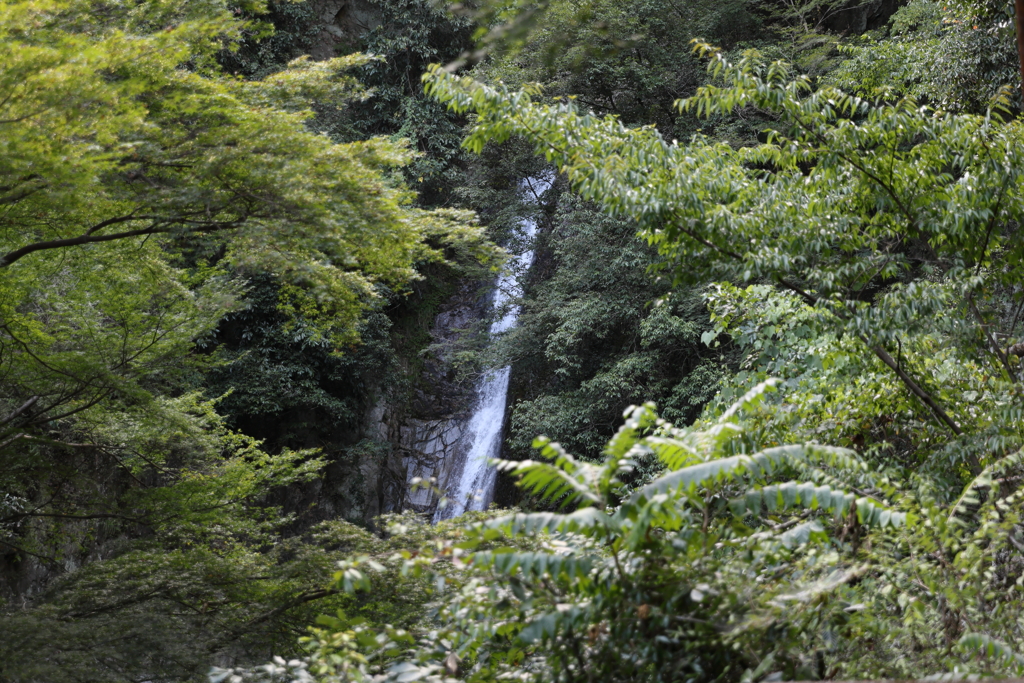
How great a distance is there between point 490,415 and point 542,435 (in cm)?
987

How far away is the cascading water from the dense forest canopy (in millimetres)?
6716

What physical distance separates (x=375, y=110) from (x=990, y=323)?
698 inches

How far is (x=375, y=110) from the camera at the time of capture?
66.5 ft

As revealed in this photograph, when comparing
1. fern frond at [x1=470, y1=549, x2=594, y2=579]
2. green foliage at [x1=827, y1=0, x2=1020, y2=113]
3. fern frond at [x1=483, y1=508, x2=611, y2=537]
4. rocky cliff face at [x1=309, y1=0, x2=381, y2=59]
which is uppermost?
rocky cliff face at [x1=309, y1=0, x2=381, y2=59]

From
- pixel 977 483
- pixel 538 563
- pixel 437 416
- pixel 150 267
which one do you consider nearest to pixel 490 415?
pixel 437 416

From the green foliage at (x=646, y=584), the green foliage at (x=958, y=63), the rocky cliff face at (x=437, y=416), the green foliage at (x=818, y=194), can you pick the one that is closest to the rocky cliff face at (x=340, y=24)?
the rocky cliff face at (x=437, y=416)

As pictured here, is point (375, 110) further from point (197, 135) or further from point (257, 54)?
point (197, 135)

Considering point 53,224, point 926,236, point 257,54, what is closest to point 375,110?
point 257,54

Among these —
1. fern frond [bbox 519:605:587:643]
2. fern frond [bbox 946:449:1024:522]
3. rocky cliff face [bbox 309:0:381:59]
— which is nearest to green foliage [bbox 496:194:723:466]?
fern frond [bbox 946:449:1024:522]

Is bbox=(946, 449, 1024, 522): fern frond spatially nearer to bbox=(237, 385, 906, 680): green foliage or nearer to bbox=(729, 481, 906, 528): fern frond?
bbox=(729, 481, 906, 528): fern frond

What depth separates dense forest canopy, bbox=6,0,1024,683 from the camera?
8.25 ft

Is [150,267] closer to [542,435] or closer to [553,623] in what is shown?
[542,435]

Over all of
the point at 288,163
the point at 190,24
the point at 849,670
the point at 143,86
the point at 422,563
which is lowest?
the point at 849,670

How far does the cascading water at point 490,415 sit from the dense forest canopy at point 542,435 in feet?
22.0
